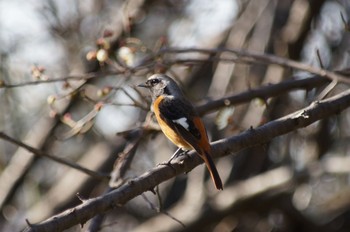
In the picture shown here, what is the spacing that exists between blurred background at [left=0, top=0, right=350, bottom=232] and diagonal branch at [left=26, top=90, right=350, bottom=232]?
2.77 m

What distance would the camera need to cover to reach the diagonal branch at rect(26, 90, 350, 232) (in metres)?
3.71

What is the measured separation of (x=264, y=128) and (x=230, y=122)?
3.91 ft

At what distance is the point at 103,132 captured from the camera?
9.42m

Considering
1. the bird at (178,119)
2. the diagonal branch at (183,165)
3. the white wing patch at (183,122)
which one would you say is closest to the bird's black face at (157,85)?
the bird at (178,119)

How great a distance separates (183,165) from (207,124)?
15.5ft

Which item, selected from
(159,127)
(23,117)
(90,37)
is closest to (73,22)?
(90,37)

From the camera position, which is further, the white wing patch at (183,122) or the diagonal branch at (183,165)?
the white wing patch at (183,122)

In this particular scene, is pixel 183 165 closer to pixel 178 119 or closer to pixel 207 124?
pixel 178 119

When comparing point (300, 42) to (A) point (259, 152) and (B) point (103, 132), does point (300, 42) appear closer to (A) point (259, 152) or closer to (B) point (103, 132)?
(A) point (259, 152)

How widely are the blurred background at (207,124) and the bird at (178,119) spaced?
165 centimetres

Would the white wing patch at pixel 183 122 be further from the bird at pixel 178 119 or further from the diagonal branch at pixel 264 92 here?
the diagonal branch at pixel 264 92

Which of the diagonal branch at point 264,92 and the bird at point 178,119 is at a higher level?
the bird at point 178,119

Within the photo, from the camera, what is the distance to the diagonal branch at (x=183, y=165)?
12.2 feet

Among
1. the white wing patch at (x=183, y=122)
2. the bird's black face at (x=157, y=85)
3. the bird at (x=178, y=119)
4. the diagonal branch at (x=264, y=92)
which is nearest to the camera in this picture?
the bird at (x=178, y=119)
